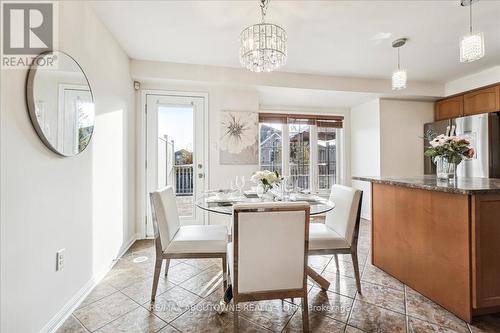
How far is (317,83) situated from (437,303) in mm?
2963

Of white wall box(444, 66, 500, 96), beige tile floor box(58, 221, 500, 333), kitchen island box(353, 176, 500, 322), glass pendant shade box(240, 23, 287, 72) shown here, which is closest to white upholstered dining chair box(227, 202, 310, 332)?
beige tile floor box(58, 221, 500, 333)

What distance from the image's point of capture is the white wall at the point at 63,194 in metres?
1.18

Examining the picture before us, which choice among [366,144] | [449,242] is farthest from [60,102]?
[366,144]

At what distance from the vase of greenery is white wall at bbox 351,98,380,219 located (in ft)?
6.24

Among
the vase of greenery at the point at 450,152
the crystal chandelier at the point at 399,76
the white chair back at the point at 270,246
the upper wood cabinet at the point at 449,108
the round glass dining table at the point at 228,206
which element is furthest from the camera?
the upper wood cabinet at the point at 449,108

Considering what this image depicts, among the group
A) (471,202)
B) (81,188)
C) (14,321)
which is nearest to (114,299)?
(14,321)

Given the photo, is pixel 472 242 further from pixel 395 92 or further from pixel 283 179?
pixel 395 92

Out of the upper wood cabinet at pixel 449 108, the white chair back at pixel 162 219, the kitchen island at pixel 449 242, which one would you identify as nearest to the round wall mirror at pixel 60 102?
the white chair back at pixel 162 219

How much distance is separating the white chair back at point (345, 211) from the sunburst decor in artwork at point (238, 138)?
1.65 metres

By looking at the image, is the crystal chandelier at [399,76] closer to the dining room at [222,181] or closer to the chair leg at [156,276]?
the dining room at [222,181]

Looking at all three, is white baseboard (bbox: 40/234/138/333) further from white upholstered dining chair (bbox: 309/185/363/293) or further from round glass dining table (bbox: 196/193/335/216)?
white upholstered dining chair (bbox: 309/185/363/293)

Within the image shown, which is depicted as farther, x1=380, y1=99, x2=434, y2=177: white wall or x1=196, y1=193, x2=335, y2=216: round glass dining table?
x1=380, y1=99, x2=434, y2=177: white wall

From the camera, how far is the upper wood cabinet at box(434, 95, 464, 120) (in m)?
3.65

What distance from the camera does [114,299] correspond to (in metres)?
1.84
